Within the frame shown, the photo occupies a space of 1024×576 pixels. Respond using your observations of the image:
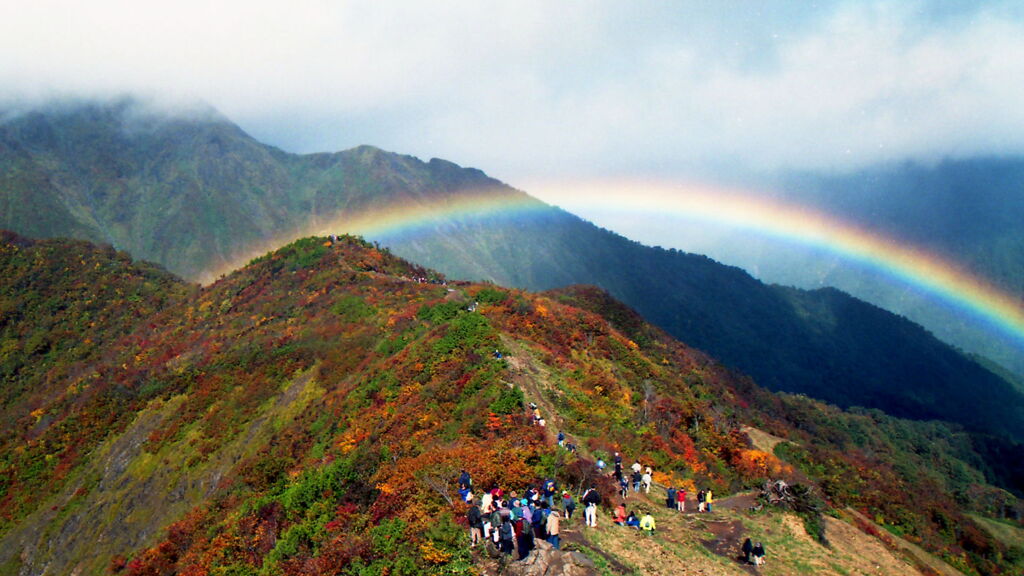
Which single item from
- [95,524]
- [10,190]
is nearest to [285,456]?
[95,524]

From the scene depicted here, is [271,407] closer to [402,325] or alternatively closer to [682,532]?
[402,325]

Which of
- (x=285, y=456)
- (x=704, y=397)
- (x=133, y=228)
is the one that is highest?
(x=704, y=397)

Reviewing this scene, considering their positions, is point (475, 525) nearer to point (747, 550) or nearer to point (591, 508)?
point (591, 508)

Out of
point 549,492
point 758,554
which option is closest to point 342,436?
point 549,492

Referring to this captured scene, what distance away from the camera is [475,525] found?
53.5ft

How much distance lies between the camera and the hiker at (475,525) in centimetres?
1623

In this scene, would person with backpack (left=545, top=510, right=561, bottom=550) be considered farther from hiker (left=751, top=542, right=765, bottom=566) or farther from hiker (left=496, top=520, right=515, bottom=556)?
hiker (left=751, top=542, right=765, bottom=566)

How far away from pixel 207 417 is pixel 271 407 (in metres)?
5.46

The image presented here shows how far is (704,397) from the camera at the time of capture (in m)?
59.8

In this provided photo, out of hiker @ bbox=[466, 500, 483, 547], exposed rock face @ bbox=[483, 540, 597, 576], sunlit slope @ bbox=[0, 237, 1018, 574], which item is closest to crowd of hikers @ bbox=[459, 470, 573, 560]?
hiker @ bbox=[466, 500, 483, 547]

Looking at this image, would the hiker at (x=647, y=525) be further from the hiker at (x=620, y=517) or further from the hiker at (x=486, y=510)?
the hiker at (x=486, y=510)

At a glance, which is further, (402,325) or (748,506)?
(402,325)

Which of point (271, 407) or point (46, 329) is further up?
point (271, 407)

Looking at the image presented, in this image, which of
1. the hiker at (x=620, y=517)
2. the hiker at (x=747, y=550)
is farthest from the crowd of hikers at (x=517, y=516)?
the hiker at (x=747, y=550)
